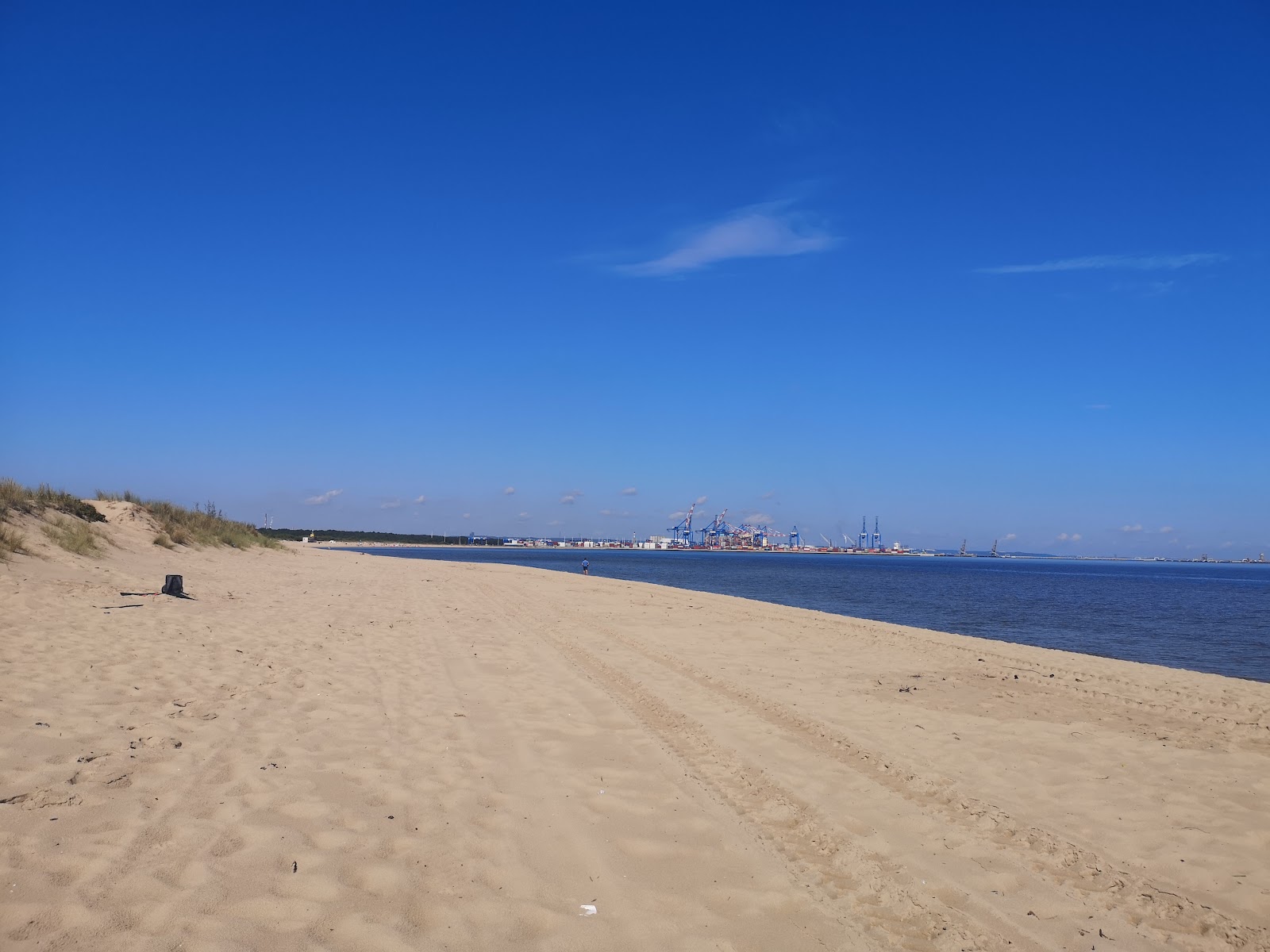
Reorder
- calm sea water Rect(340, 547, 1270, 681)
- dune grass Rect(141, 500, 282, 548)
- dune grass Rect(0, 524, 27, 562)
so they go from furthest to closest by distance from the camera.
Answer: dune grass Rect(141, 500, 282, 548), calm sea water Rect(340, 547, 1270, 681), dune grass Rect(0, 524, 27, 562)

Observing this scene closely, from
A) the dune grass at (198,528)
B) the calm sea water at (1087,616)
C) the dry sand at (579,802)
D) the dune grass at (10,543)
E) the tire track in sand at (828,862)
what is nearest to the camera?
the dry sand at (579,802)

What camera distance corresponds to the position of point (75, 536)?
53.1 ft

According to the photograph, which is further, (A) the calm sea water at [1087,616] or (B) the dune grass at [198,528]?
(B) the dune grass at [198,528]

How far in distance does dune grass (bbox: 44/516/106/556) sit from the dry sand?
20.9 feet

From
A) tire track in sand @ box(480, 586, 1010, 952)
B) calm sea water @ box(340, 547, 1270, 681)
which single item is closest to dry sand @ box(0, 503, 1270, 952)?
tire track in sand @ box(480, 586, 1010, 952)

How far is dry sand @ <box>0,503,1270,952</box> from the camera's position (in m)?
3.39

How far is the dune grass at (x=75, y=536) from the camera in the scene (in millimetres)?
15500

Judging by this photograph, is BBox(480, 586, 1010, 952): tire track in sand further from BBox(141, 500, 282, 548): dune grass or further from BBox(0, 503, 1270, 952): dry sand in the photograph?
BBox(141, 500, 282, 548): dune grass

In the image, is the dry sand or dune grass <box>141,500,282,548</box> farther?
dune grass <box>141,500,282,548</box>

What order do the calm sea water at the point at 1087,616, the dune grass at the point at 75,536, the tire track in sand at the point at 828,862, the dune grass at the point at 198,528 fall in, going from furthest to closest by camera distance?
the dune grass at the point at 198,528 → the calm sea water at the point at 1087,616 → the dune grass at the point at 75,536 → the tire track in sand at the point at 828,862

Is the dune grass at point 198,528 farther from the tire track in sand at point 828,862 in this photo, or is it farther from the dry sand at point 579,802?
the tire track in sand at point 828,862

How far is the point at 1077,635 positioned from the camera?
21.2 m

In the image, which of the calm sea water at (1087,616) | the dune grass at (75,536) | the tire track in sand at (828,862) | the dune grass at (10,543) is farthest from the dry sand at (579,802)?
the calm sea water at (1087,616)

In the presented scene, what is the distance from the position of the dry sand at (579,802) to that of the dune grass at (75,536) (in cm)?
636
